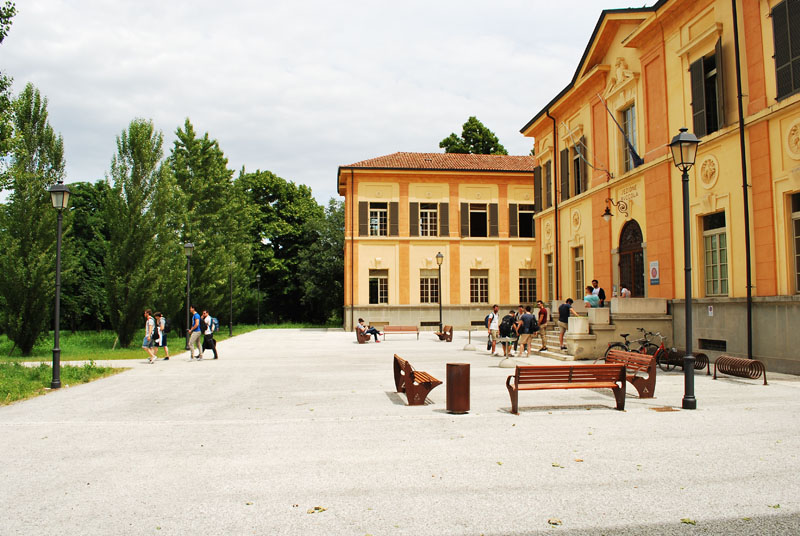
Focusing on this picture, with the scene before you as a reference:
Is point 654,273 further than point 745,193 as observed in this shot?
Yes

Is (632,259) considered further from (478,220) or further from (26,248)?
(26,248)

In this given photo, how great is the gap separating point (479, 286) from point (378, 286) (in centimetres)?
679

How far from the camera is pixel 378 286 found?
127 ft

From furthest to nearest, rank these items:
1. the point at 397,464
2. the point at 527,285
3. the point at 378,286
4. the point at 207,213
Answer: the point at 527,285
the point at 378,286
the point at 207,213
the point at 397,464

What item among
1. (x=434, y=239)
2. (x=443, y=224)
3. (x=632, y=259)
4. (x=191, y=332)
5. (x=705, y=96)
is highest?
(x=705, y=96)

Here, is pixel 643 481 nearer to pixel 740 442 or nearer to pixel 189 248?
pixel 740 442

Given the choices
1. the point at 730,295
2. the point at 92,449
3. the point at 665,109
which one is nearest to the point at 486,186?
the point at 665,109

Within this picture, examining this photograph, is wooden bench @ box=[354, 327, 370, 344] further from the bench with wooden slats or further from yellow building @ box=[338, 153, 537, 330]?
yellow building @ box=[338, 153, 537, 330]

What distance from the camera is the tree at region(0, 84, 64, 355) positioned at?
72.2ft

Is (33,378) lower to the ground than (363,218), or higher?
lower

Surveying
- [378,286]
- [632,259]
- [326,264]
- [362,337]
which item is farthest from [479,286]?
[632,259]

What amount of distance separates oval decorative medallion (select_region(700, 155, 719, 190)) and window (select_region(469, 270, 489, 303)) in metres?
23.8

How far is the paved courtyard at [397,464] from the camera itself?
4.38 metres

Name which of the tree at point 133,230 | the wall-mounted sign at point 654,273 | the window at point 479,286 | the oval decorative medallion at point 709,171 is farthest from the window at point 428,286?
the oval decorative medallion at point 709,171
